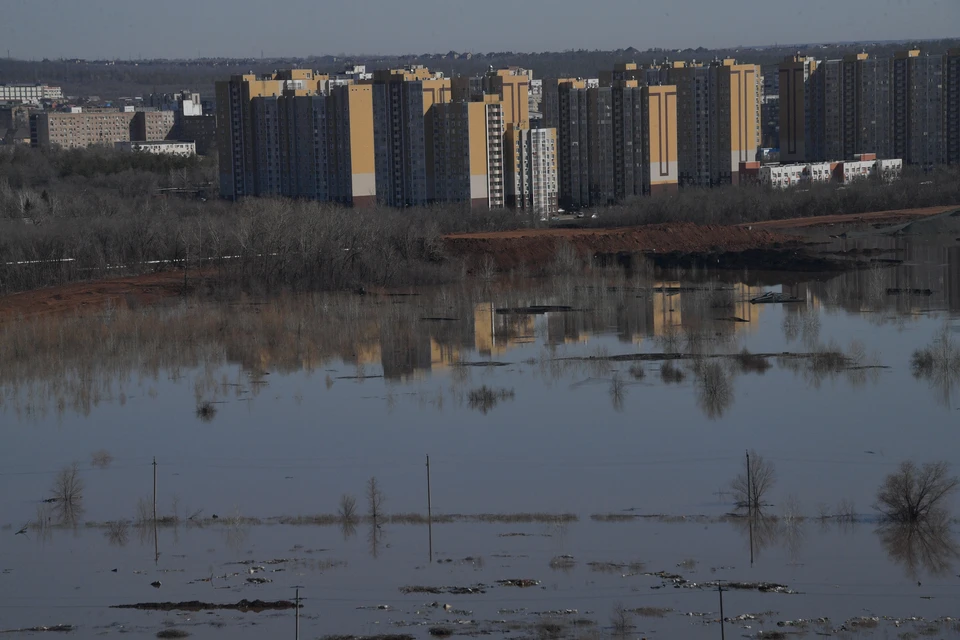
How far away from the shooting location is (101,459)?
12688mm

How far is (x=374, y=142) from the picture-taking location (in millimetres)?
42000

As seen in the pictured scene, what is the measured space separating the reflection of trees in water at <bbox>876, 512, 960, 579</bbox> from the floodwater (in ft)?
0.10

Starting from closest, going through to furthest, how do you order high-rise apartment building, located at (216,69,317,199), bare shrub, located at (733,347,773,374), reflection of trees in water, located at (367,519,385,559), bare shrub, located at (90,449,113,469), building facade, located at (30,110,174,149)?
reflection of trees in water, located at (367,519,385,559)
bare shrub, located at (90,449,113,469)
bare shrub, located at (733,347,773,374)
high-rise apartment building, located at (216,69,317,199)
building facade, located at (30,110,174,149)

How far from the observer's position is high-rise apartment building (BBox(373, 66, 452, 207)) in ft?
134

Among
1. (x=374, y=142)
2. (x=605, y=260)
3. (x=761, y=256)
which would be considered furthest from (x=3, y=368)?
(x=374, y=142)

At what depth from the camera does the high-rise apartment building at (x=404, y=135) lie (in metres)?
40.8

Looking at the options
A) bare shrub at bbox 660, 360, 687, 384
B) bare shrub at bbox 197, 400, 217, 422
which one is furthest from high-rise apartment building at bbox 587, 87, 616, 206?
bare shrub at bbox 197, 400, 217, 422

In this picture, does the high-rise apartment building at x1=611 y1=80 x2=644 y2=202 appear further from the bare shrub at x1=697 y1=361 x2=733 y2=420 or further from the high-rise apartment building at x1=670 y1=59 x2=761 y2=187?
the bare shrub at x1=697 y1=361 x2=733 y2=420

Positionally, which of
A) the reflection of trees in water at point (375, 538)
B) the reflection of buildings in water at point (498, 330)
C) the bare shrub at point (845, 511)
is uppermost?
the reflection of buildings in water at point (498, 330)

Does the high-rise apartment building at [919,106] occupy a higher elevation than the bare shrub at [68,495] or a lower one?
→ higher

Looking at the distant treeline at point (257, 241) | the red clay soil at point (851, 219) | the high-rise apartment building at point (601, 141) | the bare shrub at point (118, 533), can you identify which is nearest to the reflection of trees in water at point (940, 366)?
the bare shrub at point (118, 533)

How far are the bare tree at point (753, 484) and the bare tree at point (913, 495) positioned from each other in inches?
33.2

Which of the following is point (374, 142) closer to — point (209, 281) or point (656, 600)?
point (209, 281)

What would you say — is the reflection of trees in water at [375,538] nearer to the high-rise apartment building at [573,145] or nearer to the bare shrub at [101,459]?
the bare shrub at [101,459]
